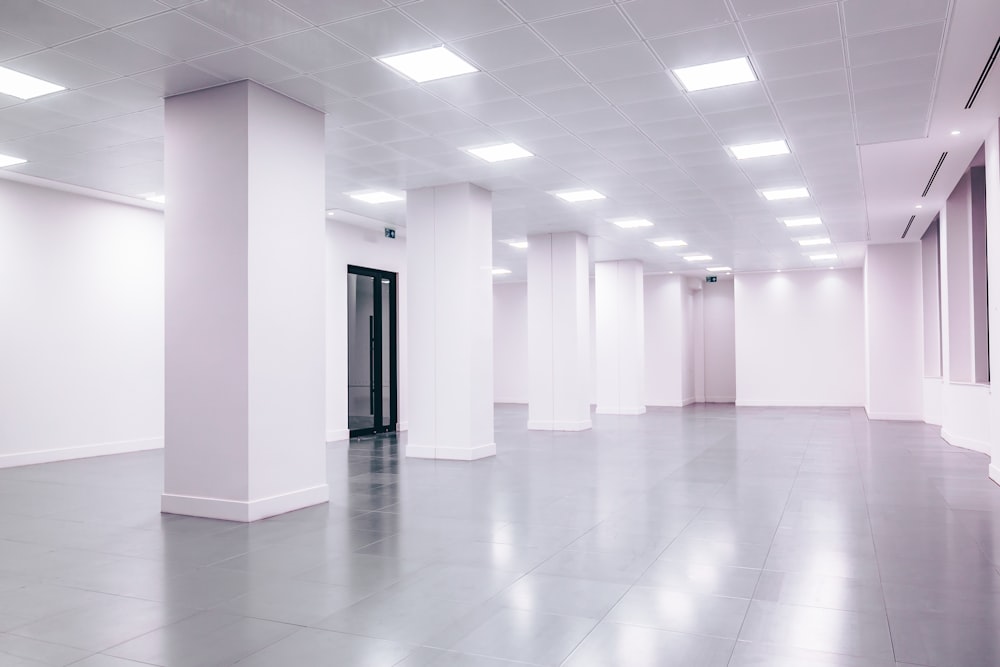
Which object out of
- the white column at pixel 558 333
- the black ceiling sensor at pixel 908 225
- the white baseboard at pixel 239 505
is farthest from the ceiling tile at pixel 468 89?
the black ceiling sensor at pixel 908 225

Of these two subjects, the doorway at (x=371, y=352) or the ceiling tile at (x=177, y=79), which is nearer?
the ceiling tile at (x=177, y=79)

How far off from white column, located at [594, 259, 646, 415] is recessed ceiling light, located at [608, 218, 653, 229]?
22.2ft

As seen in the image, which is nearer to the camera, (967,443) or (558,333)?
(967,443)

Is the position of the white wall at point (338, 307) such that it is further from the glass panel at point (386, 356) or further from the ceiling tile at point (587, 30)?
the ceiling tile at point (587, 30)

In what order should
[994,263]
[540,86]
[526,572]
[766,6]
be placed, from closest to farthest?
[526,572] → [766,6] → [540,86] → [994,263]

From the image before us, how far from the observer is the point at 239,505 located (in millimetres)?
8609

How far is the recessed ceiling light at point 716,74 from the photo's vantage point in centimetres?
847

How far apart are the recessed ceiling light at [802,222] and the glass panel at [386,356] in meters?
10.7

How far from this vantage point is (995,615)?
5086mm

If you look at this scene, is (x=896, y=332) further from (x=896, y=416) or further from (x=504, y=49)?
(x=504, y=49)

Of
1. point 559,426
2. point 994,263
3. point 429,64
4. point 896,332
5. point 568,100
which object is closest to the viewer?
point 429,64

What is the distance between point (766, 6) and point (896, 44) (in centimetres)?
186

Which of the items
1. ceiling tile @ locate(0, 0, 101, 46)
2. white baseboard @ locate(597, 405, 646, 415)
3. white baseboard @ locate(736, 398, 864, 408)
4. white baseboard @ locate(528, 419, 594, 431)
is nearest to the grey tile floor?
ceiling tile @ locate(0, 0, 101, 46)

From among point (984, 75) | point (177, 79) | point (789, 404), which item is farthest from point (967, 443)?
point (177, 79)
